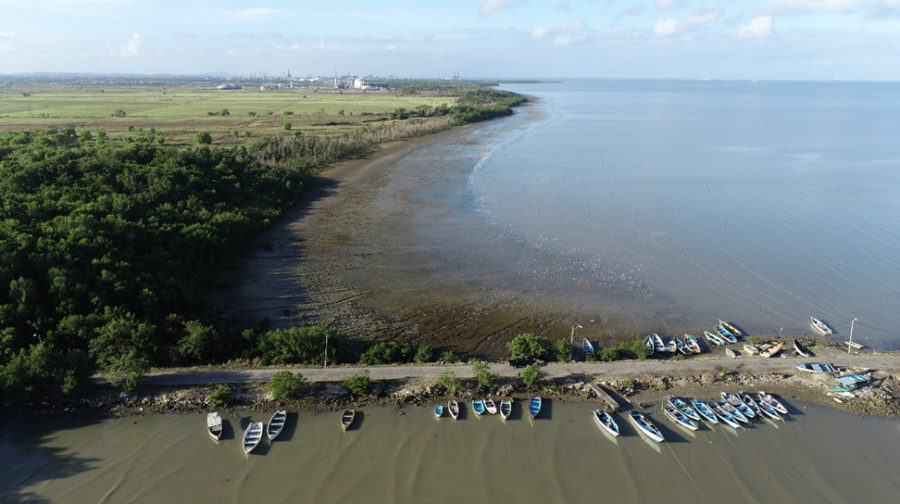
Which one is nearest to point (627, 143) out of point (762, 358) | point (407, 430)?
point (762, 358)

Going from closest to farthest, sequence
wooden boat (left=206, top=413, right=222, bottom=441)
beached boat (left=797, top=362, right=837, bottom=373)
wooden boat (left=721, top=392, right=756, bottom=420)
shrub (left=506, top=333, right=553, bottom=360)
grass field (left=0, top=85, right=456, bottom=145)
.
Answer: wooden boat (left=206, top=413, right=222, bottom=441) → wooden boat (left=721, top=392, right=756, bottom=420) → beached boat (left=797, top=362, right=837, bottom=373) → shrub (left=506, top=333, right=553, bottom=360) → grass field (left=0, top=85, right=456, bottom=145)

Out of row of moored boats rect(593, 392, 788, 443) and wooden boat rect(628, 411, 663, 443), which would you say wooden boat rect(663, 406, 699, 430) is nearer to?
row of moored boats rect(593, 392, 788, 443)

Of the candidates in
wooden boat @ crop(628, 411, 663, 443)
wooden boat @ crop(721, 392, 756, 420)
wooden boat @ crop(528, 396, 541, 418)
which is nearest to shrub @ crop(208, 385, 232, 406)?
wooden boat @ crop(528, 396, 541, 418)

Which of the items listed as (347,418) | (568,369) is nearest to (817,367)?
(568,369)

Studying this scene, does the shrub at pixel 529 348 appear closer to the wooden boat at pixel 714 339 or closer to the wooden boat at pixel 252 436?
the wooden boat at pixel 714 339

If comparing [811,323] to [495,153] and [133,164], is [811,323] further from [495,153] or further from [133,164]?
[495,153]

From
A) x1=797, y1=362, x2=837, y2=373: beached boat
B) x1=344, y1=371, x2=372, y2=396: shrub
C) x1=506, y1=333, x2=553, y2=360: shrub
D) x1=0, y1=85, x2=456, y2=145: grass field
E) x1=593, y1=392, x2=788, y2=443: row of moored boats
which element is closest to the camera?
x1=593, y1=392, x2=788, y2=443: row of moored boats

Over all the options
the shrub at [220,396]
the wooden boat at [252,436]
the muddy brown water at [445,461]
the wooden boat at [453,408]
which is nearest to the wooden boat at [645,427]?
the muddy brown water at [445,461]
